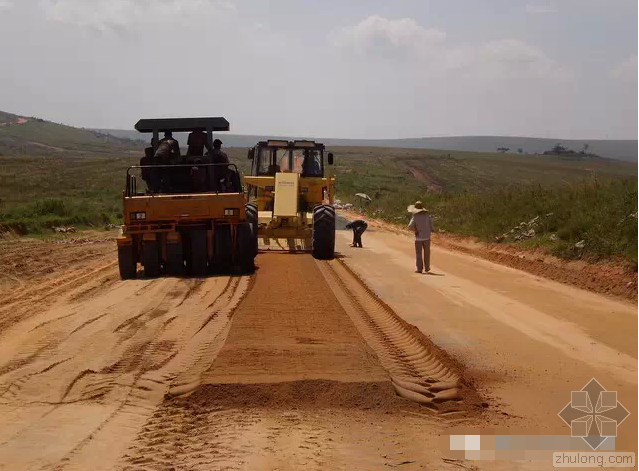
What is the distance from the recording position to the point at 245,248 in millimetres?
16625

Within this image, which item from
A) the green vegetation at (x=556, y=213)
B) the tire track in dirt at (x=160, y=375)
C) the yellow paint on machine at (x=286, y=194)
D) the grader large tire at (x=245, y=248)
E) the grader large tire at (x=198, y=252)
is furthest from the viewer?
the yellow paint on machine at (x=286, y=194)

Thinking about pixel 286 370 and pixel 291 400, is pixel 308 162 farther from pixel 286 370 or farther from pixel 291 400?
pixel 291 400

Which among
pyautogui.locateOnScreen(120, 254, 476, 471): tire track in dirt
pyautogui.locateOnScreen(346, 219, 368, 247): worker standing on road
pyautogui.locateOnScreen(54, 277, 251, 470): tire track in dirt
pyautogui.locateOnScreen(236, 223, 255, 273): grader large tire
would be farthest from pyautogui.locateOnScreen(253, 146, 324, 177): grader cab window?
pyautogui.locateOnScreen(120, 254, 476, 471): tire track in dirt

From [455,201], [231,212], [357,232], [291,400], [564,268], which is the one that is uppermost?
[231,212]

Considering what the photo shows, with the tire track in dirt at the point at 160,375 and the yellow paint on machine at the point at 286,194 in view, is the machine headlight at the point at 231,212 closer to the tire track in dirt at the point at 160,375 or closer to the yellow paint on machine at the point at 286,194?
the yellow paint on machine at the point at 286,194

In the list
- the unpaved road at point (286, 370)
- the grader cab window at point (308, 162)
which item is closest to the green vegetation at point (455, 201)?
the unpaved road at point (286, 370)

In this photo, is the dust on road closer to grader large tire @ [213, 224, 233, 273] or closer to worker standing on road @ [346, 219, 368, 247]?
grader large tire @ [213, 224, 233, 273]

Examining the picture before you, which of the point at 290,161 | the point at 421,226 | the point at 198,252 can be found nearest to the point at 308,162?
the point at 290,161

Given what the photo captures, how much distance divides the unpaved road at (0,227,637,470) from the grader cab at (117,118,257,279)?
1191 millimetres

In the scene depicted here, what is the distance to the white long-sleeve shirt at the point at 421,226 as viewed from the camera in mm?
17891

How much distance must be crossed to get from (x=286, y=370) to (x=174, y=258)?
28.2 feet

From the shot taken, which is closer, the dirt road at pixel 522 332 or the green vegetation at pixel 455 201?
the dirt road at pixel 522 332

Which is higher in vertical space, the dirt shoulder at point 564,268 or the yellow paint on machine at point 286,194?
the yellow paint on machine at point 286,194

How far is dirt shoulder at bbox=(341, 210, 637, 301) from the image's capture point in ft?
49.8
